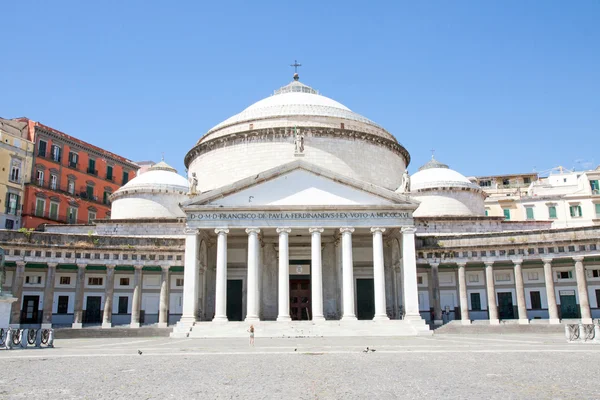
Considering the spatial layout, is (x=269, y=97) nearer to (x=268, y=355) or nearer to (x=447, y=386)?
(x=268, y=355)

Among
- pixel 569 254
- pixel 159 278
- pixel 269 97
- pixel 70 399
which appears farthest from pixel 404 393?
pixel 269 97

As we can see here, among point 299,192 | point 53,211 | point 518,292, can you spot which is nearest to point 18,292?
point 299,192

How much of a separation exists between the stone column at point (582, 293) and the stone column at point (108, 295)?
30.5 metres

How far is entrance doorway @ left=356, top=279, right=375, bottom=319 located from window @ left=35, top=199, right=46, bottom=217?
108ft

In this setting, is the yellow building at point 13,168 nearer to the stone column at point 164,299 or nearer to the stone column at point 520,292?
the stone column at point 164,299

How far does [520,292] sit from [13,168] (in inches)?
1770

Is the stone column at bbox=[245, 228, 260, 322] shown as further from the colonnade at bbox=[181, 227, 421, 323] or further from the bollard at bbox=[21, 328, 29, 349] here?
the bollard at bbox=[21, 328, 29, 349]

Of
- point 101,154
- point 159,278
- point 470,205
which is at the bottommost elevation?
point 159,278

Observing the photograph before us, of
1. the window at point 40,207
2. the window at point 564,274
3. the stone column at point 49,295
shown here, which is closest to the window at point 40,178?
the window at point 40,207

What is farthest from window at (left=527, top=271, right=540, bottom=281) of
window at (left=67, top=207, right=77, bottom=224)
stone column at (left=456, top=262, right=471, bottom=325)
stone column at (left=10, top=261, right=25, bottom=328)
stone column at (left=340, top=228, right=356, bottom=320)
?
window at (left=67, top=207, right=77, bottom=224)

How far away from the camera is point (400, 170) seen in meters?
49.1

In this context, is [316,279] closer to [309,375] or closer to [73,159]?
[309,375]

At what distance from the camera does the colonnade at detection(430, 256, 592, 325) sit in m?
35.9

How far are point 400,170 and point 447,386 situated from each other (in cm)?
3841
